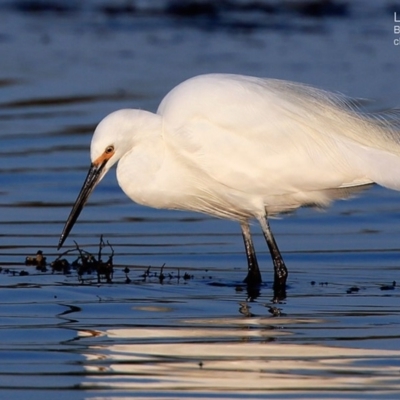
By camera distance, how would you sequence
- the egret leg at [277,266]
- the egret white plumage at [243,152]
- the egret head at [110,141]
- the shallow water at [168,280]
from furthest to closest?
the egret leg at [277,266]
the egret white plumage at [243,152]
the egret head at [110,141]
the shallow water at [168,280]

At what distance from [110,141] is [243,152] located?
911 mm

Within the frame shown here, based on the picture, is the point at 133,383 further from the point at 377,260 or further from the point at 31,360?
the point at 377,260

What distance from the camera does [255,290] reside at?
8.46m

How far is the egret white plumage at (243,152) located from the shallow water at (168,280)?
0.58 m

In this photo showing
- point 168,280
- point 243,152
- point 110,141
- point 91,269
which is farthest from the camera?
point 91,269

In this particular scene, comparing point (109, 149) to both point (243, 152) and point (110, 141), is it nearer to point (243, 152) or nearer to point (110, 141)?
point (110, 141)

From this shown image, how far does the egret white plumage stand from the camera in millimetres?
8297

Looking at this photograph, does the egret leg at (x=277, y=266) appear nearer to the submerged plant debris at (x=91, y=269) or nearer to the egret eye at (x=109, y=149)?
the submerged plant debris at (x=91, y=269)

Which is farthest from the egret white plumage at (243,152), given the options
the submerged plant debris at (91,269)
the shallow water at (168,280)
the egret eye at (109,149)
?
the shallow water at (168,280)

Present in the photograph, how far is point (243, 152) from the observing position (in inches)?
328

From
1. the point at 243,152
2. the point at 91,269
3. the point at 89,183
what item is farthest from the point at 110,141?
the point at 91,269

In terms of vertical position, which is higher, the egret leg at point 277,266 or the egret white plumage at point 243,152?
the egret white plumage at point 243,152

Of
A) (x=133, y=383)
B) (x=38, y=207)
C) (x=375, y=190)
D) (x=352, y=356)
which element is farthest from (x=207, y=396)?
(x=375, y=190)

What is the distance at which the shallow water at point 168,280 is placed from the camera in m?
6.11
